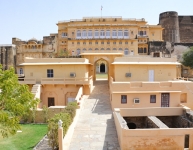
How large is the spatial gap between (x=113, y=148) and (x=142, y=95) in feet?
25.2

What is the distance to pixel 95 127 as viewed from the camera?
14.4m

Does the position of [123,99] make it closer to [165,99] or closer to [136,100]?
[136,100]

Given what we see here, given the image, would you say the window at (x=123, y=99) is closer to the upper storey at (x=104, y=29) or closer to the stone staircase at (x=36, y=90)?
the stone staircase at (x=36, y=90)

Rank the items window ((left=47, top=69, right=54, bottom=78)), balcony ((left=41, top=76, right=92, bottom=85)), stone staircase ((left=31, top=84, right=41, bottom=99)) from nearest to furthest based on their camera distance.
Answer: stone staircase ((left=31, top=84, right=41, bottom=99)) < balcony ((left=41, top=76, right=92, bottom=85)) < window ((left=47, top=69, right=54, bottom=78))

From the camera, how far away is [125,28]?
42156 mm

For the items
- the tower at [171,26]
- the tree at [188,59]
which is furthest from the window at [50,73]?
the tower at [171,26]

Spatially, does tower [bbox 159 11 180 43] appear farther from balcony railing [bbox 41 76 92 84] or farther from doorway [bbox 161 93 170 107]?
doorway [bbox 161 93 170 107]

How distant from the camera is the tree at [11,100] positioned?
30.8ft

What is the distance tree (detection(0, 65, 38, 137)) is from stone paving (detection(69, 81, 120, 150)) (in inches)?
132

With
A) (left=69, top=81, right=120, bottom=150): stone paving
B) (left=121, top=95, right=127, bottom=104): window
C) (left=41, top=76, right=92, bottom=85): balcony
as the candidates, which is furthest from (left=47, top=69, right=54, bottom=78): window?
(left=121, top=95, right=127, bottom=104): window

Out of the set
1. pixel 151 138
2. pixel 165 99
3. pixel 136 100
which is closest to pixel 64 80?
pixel 136 100

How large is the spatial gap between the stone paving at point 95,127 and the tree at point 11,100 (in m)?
3.35

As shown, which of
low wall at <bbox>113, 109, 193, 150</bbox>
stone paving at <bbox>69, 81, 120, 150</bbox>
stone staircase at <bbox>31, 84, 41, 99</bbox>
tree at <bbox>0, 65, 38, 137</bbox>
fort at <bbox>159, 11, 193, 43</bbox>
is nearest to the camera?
tree at <bbox>0, 65, 38, 137</bbox>

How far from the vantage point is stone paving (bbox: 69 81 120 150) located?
11.9 meters
